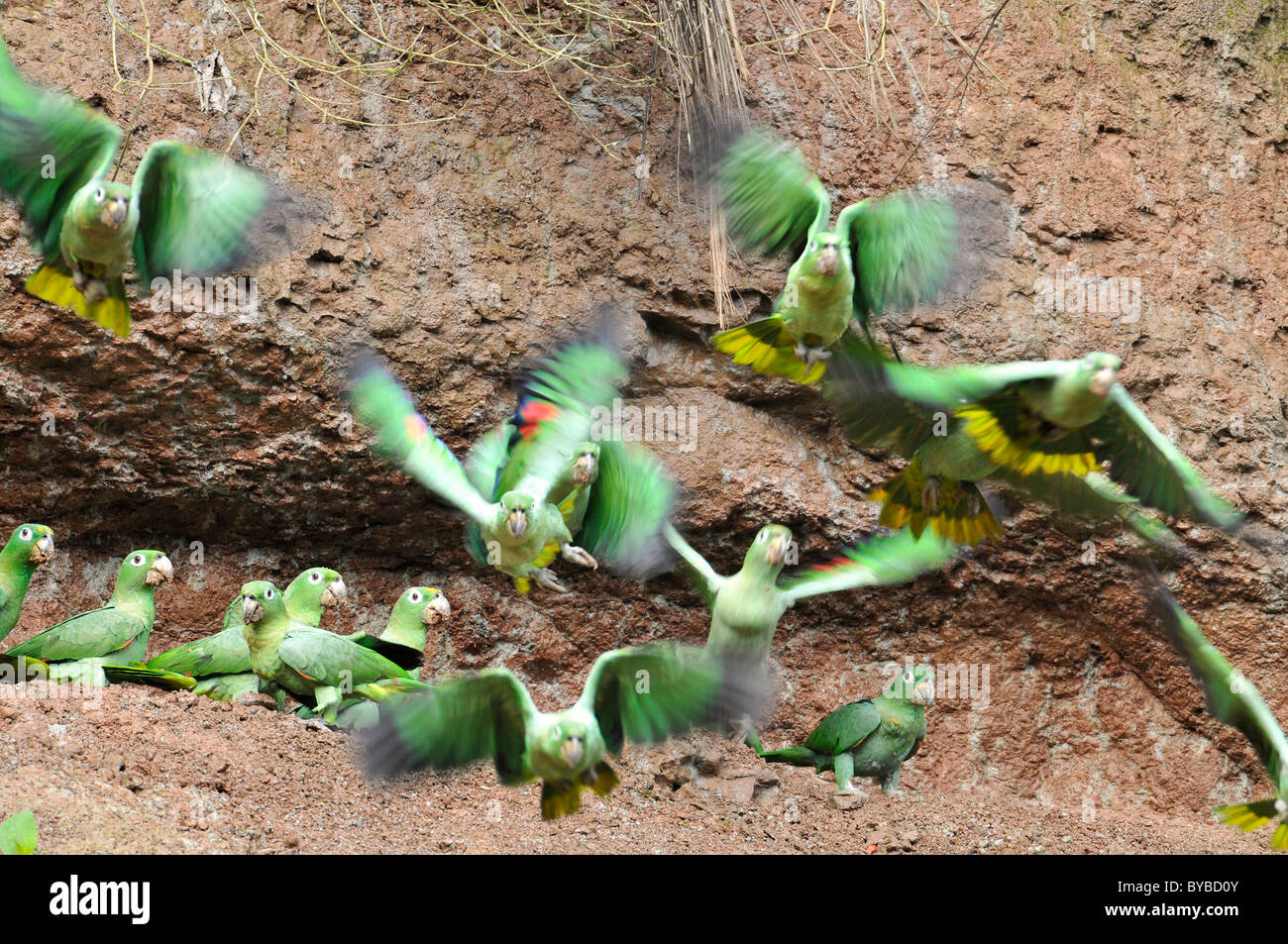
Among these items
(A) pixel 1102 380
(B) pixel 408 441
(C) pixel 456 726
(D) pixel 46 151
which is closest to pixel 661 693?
(C) pixel 456 726

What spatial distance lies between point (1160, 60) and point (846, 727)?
369 cm

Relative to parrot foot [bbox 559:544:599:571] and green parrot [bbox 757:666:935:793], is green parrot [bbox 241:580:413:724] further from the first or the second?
green parrot [bbox 757:666:935:793]

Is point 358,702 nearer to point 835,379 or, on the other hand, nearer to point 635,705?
point 635,705

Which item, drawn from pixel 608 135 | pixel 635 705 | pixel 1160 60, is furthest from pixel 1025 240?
pixel 635 705

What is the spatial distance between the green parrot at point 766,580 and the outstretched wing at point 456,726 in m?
1.22

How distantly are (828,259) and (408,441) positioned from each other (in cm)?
159

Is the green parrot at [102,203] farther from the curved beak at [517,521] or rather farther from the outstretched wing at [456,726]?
the outstretched wing at [456,726]

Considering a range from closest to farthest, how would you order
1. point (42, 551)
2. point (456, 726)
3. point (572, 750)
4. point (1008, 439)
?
point (572, 750), point (456, 726), point (1008, 439), point (42, 551)

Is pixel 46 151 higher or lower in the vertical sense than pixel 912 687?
higher

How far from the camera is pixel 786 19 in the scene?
6324mm

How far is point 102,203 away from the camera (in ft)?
13.4

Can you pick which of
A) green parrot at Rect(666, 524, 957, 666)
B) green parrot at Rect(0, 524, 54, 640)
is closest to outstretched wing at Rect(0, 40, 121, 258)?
green parrot at Rect(0, 524, 54, 640)

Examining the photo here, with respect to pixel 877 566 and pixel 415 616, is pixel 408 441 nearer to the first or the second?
pixel 415 616

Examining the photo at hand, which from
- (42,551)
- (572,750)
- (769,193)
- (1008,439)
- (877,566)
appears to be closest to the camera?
(572,750)
